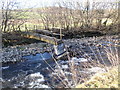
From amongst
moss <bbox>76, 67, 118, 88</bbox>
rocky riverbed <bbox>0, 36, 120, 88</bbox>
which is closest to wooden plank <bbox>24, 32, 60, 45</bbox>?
rocky riverbed <bbox>0, 36, 120, 88</bbox>

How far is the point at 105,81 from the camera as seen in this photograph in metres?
4.53

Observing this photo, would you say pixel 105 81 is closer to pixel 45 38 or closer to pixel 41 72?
pixel 41 72

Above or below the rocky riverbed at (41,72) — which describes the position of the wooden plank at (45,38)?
above

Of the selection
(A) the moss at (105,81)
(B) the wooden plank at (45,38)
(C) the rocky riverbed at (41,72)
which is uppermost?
(B) the wooden plank at (45,38)

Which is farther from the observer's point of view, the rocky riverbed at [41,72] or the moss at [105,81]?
the rocky riverbed at [41,72]

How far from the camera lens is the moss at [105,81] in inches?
170

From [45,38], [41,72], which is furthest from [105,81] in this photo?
[45,38]

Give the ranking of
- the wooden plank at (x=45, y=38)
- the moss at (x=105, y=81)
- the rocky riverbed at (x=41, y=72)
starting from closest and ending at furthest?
the moss at (x=105, y=81) → the rocky riverbed at (x=41, y=72) → the wooden plank at (x=45, y=38)

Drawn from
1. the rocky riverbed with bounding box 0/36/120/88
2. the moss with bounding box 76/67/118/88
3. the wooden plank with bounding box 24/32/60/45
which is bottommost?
the rocky riverbed with bounding box 0/36/120/88

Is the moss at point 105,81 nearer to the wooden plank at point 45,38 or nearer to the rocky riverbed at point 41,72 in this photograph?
the rocky riverbed at point 41,72

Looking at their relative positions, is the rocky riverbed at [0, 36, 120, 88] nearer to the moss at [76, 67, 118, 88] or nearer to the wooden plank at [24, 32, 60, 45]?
the moss at [76, 67, 118, 88]

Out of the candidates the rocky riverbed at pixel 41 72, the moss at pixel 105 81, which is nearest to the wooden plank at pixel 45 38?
the rocky riverbed at pixel 41 72

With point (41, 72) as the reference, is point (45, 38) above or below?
above

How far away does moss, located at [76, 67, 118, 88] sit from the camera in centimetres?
431
